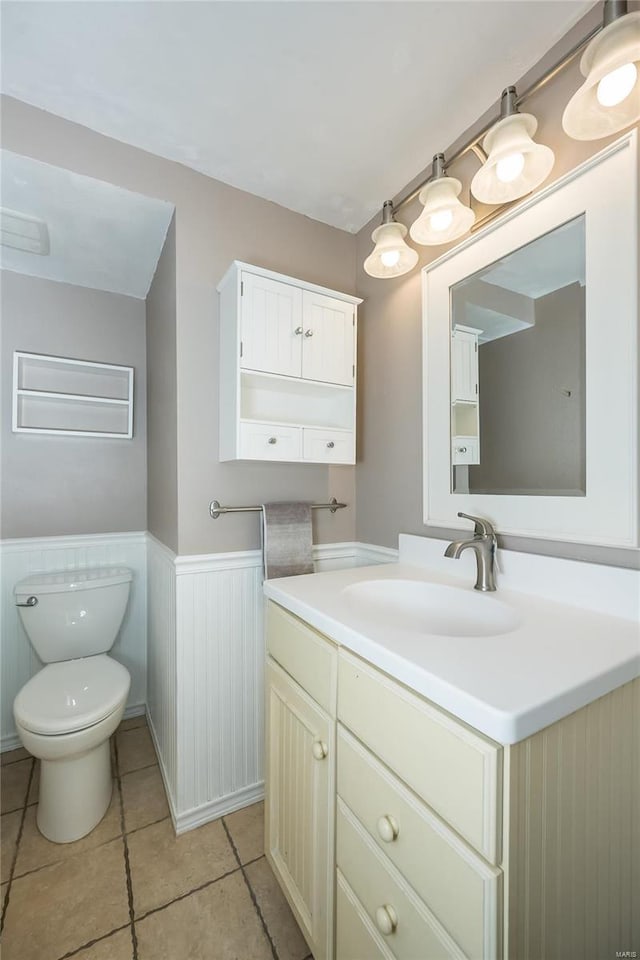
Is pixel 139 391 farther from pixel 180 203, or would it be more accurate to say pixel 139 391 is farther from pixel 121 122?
pixel 121 122

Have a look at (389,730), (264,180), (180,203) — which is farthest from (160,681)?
(264,180)

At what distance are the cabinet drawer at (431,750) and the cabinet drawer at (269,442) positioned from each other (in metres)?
0.71

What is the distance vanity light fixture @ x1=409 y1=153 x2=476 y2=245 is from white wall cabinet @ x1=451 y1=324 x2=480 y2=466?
268mm

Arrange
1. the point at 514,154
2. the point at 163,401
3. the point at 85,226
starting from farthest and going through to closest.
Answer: the point at 163,401
the point at 85,226
the point at 514,154

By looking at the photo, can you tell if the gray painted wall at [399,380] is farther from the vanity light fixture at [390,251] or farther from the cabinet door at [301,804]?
the cabinet door at [301,804]

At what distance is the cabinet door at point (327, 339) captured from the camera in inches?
55.1

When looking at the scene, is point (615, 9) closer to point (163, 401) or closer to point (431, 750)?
point (431, 750)

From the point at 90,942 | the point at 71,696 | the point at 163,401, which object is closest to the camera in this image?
the point at 90,942

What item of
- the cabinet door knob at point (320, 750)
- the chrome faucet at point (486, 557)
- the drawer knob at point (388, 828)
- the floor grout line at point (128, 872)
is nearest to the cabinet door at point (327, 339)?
the chrome faucet at point (486, 557)

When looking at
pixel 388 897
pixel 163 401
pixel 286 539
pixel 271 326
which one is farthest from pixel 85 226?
pixel 388 897

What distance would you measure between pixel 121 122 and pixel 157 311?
65 cm

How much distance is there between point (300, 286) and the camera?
138 centimetres

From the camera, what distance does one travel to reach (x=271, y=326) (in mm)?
1327

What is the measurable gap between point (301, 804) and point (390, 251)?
1.63 metres
